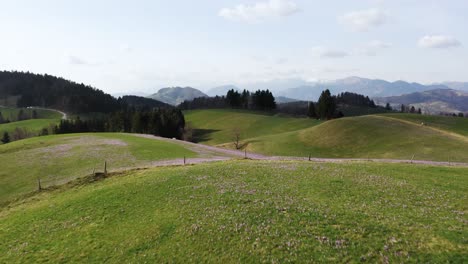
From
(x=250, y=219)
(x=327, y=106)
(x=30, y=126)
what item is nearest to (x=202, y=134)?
(x=327, y=106)

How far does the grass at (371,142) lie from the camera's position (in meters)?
61.2

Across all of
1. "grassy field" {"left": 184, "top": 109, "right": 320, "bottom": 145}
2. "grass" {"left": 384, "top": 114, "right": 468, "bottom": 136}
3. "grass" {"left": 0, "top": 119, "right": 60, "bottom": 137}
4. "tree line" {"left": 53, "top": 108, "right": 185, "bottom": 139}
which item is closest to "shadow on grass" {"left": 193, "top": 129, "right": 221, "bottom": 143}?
"grassy field" {"left": 184, "top": 109, "right": 320, "bottom": 145}

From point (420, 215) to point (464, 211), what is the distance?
166 inches

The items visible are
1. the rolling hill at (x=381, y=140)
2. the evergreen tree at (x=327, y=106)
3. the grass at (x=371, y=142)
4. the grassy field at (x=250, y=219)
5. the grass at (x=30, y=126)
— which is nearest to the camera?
the grassy field at (x=250, y=219)

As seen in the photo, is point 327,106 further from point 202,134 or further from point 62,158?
point 62,158

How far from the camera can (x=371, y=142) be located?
72.6m

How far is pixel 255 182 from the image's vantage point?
30.6 metres

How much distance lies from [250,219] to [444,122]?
88.3m

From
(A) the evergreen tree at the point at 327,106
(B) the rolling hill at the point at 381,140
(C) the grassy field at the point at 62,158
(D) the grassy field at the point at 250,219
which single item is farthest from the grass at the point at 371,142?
(A) the evergreen tree at the point at 327,106

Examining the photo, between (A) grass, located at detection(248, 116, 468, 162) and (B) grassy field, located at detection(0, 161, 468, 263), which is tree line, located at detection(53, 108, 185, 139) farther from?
(B) grassy field, located at detection(0, 161, 468, 263)

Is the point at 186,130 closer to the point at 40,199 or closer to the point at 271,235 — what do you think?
the point at 40,199

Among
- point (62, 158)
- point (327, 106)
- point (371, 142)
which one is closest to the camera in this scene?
point (62, 158)

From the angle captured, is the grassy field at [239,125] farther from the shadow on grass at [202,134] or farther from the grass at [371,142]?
the grass at [371,142]

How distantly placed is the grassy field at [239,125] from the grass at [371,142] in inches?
1477
